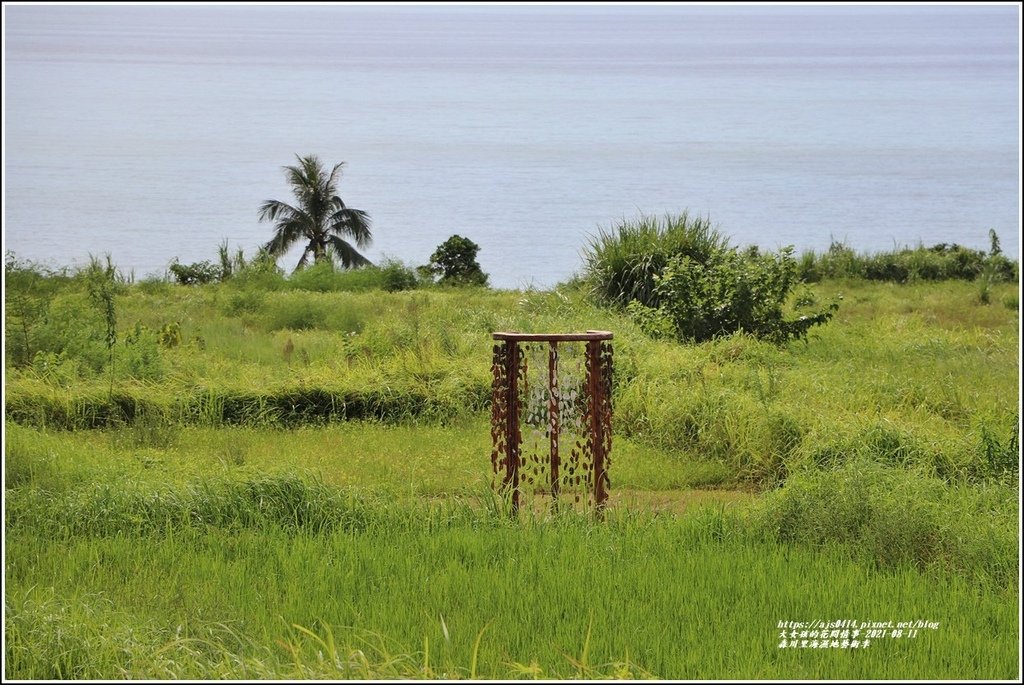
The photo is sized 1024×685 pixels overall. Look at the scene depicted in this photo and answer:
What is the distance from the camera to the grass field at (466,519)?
4930 mm

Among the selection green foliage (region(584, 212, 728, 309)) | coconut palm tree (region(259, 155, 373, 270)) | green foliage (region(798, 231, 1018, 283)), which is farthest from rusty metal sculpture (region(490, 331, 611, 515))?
coconut palm tree (region(259, 155, 373, 270))

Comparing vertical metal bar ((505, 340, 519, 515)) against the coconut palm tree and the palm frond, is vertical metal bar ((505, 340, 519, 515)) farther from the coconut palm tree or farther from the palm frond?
the palm frond

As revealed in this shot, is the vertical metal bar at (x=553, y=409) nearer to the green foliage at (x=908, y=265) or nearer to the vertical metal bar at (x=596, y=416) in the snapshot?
the vertical metal bar at (x=596, y=416)

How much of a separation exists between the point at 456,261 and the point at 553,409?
17.4 metres

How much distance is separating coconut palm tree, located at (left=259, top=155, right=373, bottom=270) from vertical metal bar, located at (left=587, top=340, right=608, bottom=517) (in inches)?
1037

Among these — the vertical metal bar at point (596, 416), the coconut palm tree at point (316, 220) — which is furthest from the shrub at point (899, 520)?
the coconut palm tree at point (316, 220)

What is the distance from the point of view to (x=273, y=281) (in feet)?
67.0

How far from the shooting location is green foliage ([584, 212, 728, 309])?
16094 mm

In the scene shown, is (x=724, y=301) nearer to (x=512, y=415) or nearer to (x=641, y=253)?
(x=641, y=253)

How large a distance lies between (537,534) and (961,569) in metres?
2.06

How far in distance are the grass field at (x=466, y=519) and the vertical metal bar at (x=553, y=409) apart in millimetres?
371

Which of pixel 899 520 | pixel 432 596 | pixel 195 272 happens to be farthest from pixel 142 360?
pixel 195 272

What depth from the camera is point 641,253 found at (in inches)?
643

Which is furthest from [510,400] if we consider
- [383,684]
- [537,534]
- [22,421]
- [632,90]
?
[632,90]
